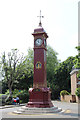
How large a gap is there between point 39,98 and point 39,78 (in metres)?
Result: 2.10

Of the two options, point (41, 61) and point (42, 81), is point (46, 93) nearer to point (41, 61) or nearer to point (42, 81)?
point (42, 81)

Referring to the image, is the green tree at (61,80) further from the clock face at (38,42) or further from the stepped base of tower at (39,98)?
the stepped base of tower at (39,98)

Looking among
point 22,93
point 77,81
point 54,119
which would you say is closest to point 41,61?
point 54,119

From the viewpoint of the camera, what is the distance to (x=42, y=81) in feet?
63.5

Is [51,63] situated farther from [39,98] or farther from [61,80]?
[39,98]

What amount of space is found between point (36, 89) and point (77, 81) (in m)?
21.9

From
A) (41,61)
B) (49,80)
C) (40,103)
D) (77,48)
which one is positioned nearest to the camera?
(40,103)

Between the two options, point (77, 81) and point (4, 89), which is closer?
point (77, 81)

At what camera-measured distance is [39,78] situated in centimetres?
1950

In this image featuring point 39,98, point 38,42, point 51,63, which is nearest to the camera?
point 39,98

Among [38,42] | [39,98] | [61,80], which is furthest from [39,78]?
[61,80]

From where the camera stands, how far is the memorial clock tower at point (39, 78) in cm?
1873

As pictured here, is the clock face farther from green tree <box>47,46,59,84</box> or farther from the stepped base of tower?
green tree <box>47,46,59,84</box>

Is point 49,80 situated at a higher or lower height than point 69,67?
lower
